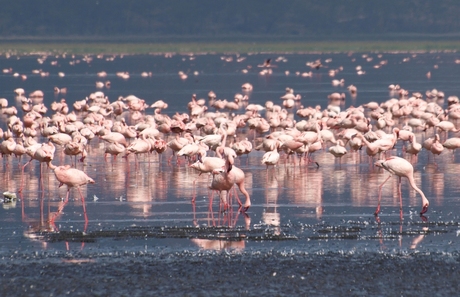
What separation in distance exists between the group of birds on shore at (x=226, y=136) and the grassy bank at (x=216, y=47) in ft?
299

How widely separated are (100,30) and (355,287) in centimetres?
16441

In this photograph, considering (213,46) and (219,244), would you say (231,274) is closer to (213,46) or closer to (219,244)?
(219,244)

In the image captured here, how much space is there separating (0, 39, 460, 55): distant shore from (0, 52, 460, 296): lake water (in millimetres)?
102558

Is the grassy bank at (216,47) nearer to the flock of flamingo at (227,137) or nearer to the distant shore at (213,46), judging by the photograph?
the distant shore at (213,46)

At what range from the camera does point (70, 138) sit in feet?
74.5

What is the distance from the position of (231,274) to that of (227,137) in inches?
592

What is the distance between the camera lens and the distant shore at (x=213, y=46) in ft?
415

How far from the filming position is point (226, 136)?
24.2 metres

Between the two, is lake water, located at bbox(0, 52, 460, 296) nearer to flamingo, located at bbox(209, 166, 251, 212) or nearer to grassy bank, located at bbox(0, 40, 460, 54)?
flamingo, located at bbox(209, 166, 251, 212)

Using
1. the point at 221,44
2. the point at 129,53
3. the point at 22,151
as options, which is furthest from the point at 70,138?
the point at 221,44

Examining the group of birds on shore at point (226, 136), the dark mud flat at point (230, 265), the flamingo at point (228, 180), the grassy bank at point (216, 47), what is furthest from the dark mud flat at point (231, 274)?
the grassy bank at point (216, 47)

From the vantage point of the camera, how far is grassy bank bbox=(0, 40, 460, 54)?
127 metres

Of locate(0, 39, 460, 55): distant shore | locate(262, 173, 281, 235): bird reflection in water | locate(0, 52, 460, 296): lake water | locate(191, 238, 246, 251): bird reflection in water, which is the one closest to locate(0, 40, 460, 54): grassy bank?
locate(0, 39, 460, 55): distant shore

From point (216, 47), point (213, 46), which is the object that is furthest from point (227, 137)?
point (213, 46)
